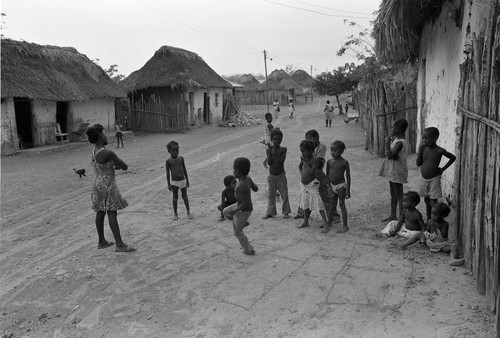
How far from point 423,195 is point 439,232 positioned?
1.72 ft

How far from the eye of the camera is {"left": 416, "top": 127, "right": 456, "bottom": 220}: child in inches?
192

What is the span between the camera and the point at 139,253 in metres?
5.19

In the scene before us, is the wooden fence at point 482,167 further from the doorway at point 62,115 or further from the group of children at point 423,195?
the doorway at point 62,115

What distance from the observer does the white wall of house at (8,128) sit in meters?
14.8

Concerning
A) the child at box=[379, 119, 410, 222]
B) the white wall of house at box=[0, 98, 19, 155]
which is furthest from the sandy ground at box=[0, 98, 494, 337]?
the white wall of house at box=[0, 98, 19, 155]

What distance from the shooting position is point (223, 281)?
4.28 meters

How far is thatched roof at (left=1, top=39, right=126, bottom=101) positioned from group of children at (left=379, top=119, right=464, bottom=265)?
13.3 m

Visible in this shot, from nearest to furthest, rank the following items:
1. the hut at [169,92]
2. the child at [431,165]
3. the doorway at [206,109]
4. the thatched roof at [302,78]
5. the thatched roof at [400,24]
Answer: the child at [431,165] → the thatched roof at [400,24] → the hut at [169,92] → the doorway at [206,109] → the thatched roof at [302,78]

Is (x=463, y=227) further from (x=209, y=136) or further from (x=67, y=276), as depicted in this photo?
(x=209, y=136)

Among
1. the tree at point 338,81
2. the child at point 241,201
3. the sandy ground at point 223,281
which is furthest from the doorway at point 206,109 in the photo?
the child at point 241,201

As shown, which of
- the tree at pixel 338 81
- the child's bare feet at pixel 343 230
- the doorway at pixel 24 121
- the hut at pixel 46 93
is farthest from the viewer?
the tree at pixel 338 81

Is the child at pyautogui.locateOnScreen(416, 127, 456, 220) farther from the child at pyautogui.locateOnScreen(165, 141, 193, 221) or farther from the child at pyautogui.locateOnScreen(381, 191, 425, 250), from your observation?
the child at pyautogui.locateOnScreen(165, 141, 193, 221)

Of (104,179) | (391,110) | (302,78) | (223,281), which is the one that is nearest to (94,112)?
(391,110)

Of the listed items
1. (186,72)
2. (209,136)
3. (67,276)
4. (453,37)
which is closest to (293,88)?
(186,72)
